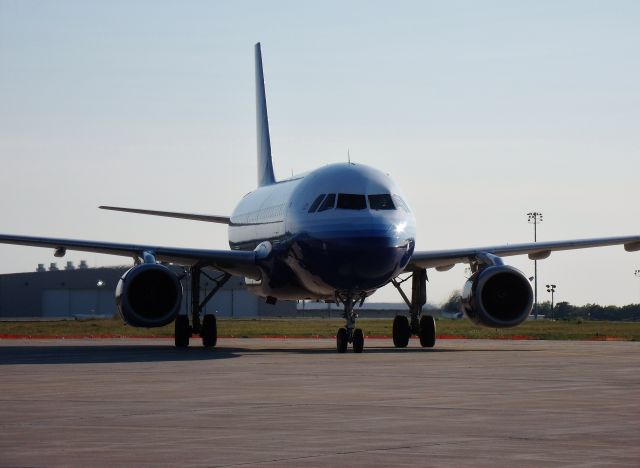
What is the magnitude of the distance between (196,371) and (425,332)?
14.4 metres

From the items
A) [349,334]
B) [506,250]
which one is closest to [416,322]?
[506,250]

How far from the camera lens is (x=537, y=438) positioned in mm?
12547

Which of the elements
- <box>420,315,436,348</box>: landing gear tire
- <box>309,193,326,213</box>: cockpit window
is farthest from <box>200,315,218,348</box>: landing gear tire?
<box>309,193,326,213</box>: cockpit window

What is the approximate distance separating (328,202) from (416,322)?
6.31 meters

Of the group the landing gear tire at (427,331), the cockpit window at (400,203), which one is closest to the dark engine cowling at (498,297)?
the landing gear tire at (427,331)

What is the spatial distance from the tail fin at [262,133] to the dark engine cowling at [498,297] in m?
14.1

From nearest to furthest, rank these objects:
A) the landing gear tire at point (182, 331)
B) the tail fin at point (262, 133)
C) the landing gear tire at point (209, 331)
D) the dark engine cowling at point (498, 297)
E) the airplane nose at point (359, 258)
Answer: the airplane nose at point (359, 258)
the dark engine cowling at point (498, 297)
the landing gear tire at point (209, 331)
the landing gear tire at point (182, 331)
the tail fin at point (262, 133)

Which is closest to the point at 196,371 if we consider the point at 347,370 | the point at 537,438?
the point at 347,370

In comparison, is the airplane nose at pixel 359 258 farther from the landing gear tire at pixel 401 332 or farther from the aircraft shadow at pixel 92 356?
the landing gear tire at pixel 401 332

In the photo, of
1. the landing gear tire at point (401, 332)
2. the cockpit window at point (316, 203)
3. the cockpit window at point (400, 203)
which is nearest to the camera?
the cockpit window at point (400, 203)

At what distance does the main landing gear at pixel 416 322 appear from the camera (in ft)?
122

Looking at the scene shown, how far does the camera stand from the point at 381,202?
106ft

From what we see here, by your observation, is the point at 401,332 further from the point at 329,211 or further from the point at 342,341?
the point at 329,211

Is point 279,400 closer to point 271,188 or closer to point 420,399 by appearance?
point 420,399
